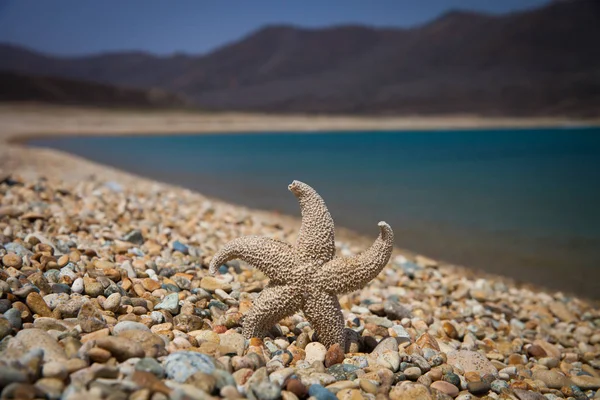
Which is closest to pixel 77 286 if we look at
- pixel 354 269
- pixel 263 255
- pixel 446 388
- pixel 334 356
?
pixel 263 255

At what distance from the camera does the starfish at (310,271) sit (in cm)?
394

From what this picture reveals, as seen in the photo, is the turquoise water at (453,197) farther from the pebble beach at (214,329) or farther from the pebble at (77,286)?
the pebble at (77,286)

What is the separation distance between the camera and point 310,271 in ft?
12.9

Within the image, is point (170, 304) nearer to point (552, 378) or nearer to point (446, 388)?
point (446, 388)

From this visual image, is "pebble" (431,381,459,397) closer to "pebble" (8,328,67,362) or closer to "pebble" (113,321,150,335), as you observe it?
"pebble" (113,321,150,335)

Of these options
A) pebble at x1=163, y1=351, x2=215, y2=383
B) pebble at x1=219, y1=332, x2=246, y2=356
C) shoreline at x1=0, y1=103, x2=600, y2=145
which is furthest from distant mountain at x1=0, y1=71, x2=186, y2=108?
pebble at x1=163, y1=351, x2=215, y2=383

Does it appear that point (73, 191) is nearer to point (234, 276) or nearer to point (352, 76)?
point (234, 276)

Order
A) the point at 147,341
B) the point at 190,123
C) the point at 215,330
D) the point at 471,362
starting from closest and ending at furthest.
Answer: the point at 147,341 → the point at 215,330 → the point at 471,362 → the point at 190,123

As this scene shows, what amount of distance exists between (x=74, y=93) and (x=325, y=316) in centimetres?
10892

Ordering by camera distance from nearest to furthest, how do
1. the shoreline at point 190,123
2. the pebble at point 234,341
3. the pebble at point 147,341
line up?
1. the pebble at point 147,341
2. the pebble at point 234,341
3. the shoreline at point 190,123

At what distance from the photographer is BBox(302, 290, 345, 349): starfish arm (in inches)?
156

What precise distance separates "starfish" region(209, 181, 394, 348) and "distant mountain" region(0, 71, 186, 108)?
298 ft

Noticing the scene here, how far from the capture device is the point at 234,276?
5668 mm

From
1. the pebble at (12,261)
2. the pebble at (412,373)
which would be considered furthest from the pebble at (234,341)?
the pebble at (12,261)
